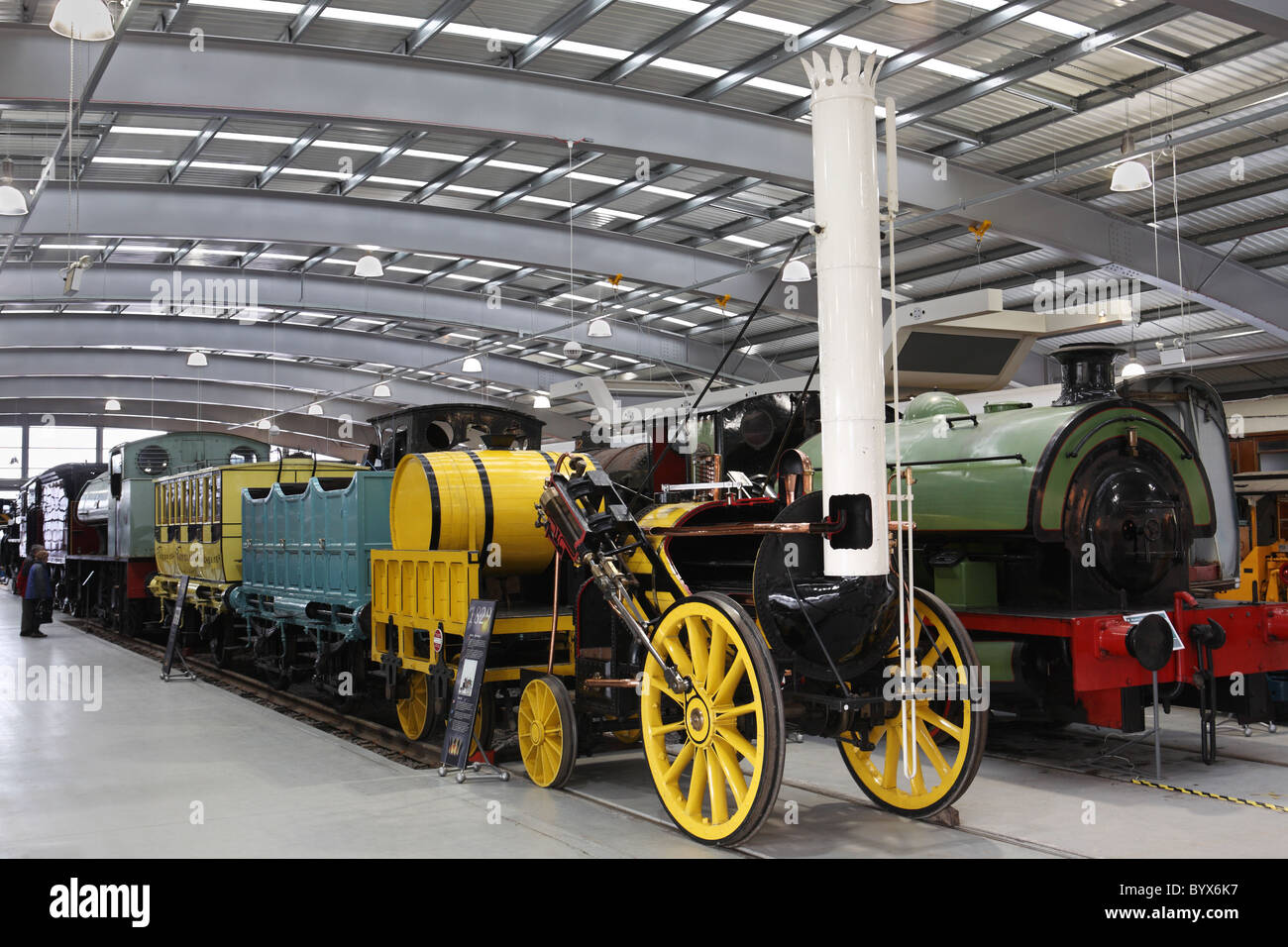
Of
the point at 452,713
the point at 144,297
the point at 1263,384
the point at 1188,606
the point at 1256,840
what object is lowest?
the point at 1256,840

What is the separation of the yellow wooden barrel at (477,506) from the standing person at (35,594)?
36.5 feet

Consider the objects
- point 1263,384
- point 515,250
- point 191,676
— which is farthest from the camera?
point 1263,384

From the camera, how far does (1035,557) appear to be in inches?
293

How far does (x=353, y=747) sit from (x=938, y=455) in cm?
476

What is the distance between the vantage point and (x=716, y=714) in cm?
525

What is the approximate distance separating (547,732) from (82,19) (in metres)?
5.59

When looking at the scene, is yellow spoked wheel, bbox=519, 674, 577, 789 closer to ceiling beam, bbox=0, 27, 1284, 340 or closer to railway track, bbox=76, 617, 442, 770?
railway track, bbox=76, 617, 442, 770

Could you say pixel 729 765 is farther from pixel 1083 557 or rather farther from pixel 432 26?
pixel 432 26

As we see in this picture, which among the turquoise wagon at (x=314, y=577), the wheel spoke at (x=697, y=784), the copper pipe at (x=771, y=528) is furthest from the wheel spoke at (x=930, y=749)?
the turquoise wagon at (x=314, y=577)

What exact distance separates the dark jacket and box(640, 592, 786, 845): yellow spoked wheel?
1424 cm

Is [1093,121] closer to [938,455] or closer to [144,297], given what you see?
[938,455]

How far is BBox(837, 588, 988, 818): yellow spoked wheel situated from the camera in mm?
5469

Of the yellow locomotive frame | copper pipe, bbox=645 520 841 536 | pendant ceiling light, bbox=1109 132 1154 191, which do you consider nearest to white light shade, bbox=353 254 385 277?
the yellow locomotive frame
